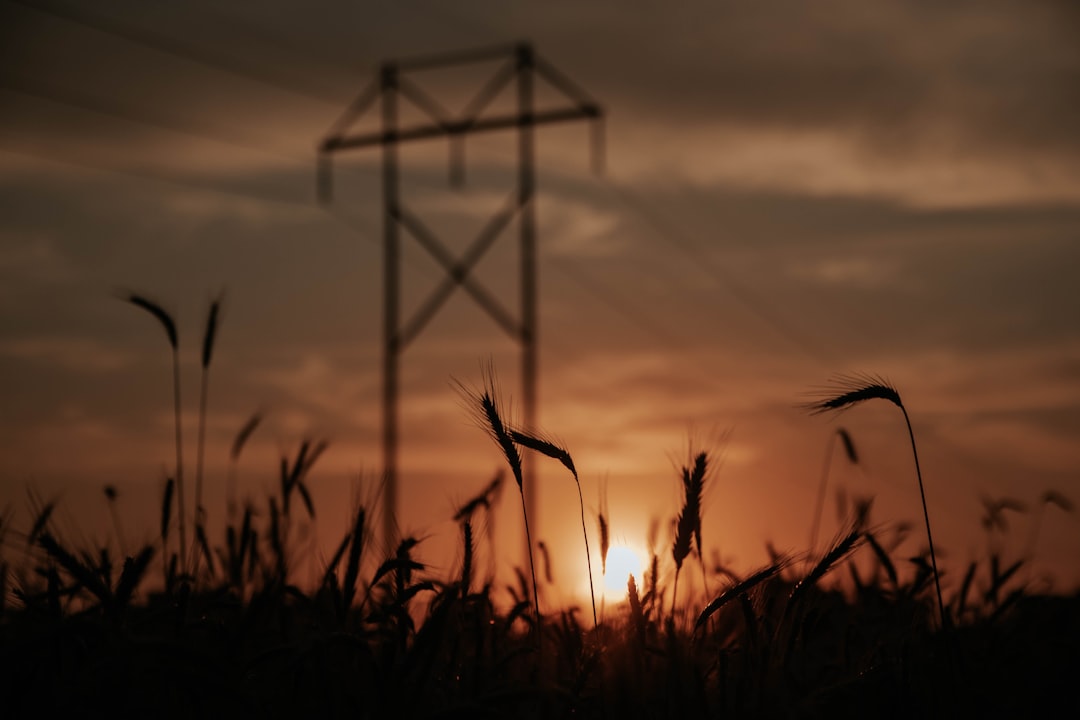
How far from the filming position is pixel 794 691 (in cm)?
383

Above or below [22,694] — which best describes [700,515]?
above

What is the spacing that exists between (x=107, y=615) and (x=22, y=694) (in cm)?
29

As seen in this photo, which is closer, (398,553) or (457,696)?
(457,696)

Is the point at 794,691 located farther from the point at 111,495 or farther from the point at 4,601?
the point at 111,495

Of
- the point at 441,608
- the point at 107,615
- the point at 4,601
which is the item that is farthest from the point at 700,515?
the point at 4,601

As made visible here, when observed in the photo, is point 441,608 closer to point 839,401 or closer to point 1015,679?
point 839,401

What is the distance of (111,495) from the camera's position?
643 centimetres

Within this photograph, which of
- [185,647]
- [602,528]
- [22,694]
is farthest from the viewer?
[602,528]

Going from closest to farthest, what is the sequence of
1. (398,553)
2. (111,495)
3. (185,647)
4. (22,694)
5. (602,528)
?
(185,647) < (22,694) < (398,553) < (602,528) < (111,495)

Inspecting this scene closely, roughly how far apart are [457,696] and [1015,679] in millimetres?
2485

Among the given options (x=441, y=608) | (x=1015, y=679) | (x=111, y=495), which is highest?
(x=111, y=495)

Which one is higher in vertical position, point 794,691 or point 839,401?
point 839,401

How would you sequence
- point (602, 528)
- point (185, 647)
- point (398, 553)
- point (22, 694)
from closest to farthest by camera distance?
point (185, 647), point (22, 694), point (398, 553), point (602, 528)

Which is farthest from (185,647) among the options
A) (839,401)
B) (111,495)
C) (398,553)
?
(111,495)
